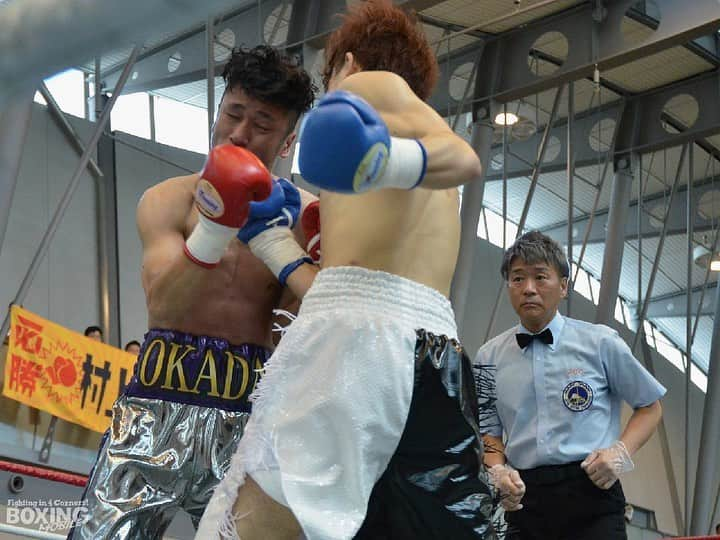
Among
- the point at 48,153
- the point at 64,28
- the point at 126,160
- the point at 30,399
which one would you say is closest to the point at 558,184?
the point at 126,160

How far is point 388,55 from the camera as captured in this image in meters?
1.90

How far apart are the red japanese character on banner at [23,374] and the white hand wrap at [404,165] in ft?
16.6

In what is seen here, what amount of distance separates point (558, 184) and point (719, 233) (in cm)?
220

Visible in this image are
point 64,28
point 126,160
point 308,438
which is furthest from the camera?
point 126,160

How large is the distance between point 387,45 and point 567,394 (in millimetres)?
1266

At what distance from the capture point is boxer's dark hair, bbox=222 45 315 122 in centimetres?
224

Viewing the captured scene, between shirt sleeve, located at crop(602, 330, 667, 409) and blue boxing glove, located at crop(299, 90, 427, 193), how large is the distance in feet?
5.01

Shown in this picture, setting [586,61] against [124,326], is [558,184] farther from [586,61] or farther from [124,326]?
[124,326]

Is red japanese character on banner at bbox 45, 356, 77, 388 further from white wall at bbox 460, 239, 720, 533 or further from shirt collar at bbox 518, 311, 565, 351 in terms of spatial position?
white wall at bbox 460, 239, 720, 533

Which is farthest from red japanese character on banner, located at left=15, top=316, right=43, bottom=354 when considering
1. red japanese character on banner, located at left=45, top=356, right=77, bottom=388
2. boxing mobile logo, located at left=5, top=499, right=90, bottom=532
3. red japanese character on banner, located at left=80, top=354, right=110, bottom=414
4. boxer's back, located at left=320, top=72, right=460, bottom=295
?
boxer's back, located at left=320, top=72, right=460, bottom=295

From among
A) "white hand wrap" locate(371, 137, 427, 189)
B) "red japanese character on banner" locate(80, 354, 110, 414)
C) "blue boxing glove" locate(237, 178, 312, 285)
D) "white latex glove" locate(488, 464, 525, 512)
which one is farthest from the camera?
"red japanese character on banner" locate(80, 354, 110, 414)

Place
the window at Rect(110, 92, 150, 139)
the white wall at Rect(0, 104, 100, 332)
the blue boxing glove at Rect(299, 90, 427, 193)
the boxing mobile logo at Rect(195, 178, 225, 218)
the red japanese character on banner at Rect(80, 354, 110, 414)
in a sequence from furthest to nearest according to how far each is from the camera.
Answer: the window at Rect(110, 92, 150, 139) < the white wall at Rect(0, 104, 100, 332) < the red japanese character on banner at Rect(80, 354, 110, 414) < the boxing mobile logo at Rect(195, 178, 225, 218) < the blue boxing glove at Rect(299, 90, 427, 193)

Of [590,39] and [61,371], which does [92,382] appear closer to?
[61,371]

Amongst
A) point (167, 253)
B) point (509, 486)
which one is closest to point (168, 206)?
point (167, 253)
